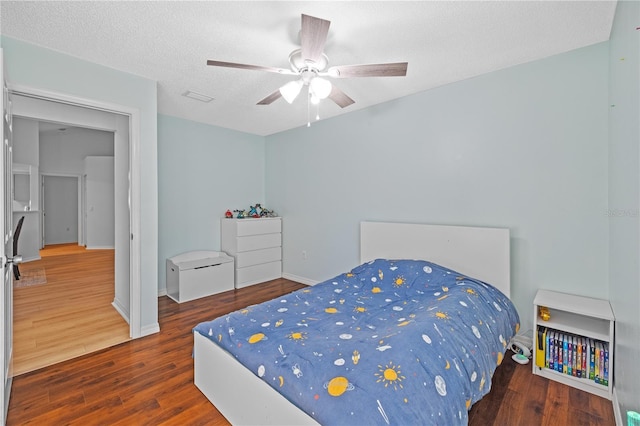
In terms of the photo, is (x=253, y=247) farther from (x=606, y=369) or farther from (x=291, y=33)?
(x=606, y=369)

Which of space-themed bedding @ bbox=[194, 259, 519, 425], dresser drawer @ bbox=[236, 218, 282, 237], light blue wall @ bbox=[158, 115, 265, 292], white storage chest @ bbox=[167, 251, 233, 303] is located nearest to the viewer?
space-themed bedding @ bbox=[194, 259, 519, 425]

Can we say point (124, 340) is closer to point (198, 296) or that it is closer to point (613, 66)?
point (198, 296)

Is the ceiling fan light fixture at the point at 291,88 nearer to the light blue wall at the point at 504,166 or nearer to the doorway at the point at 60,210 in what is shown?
the light blue wall at the point at 504,166

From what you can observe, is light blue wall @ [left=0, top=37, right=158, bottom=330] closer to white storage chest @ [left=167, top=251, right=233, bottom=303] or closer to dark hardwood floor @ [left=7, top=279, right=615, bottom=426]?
dark hardwood floor @ [left=7, top=279, right=615, bottom=426]

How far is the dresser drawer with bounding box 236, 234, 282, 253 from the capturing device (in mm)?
4219

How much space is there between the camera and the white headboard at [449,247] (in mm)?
2471

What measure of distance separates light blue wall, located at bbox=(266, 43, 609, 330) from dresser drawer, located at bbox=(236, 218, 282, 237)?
1.06 metres

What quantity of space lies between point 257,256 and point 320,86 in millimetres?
3029

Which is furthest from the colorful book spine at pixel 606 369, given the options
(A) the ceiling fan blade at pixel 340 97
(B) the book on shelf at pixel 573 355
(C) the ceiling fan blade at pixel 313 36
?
(C) the ceiling fan blade at pixel 313 36

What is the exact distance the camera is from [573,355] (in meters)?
1.97

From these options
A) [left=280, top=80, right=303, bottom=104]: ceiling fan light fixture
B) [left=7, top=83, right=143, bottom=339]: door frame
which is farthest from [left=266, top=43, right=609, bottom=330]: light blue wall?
[left=7, top=83, right=143, bottom=339]: door frame

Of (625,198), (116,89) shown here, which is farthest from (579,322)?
(116,89)

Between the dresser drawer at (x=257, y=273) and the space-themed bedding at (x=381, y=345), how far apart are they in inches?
80.0

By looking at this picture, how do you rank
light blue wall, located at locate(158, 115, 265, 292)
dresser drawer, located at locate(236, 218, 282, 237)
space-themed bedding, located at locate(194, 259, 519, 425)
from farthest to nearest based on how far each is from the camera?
1. dresser drawer, located at locate(236, 218, 282, 237)
2. light blue wall, located at locate(158, 115, 265, 292)
3. space-themed bedding, located at locate(194, 259, 519, 425)
